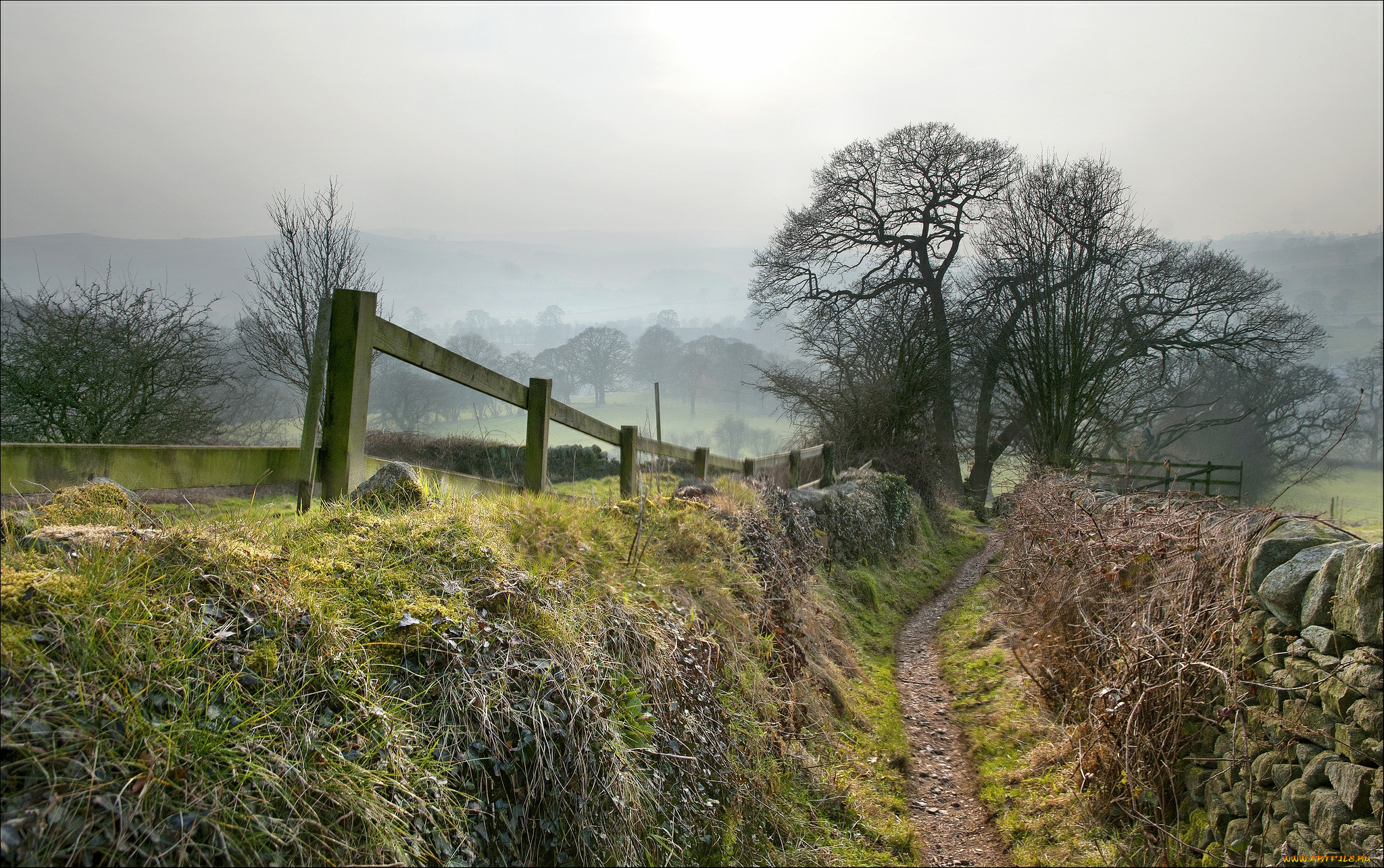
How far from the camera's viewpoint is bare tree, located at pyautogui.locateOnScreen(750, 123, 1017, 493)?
23.9 meters

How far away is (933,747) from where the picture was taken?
5766 mm

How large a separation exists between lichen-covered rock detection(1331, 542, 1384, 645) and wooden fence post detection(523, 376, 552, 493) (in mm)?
4565

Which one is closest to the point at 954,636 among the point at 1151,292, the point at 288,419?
the point at 288,419

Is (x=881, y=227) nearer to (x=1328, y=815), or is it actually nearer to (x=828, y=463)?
(x=828, y=463)

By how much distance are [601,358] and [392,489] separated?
609 inches

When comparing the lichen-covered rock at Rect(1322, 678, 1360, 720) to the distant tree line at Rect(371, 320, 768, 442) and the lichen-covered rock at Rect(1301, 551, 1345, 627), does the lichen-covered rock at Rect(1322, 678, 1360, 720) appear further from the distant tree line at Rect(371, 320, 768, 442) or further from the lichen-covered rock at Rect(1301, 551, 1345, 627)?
the distant tree line at Rect(371, 320, 768, 442)

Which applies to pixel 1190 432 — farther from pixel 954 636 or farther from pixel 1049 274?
pixel 954 636

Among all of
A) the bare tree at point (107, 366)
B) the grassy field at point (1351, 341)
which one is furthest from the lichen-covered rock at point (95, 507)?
the grassy field at point (1351, 341)

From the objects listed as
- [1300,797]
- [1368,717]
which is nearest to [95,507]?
[1368,717]

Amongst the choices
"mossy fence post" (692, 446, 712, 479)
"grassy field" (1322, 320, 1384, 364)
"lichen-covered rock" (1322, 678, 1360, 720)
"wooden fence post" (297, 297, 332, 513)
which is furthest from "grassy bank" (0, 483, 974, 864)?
"grassy field" (1322, 320, 1384, 364)

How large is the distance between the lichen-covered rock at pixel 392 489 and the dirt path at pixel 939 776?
3.87 meters

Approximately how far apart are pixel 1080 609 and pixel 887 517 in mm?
8018

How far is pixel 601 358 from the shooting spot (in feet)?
61.8

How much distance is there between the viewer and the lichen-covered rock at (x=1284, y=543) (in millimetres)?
3760
